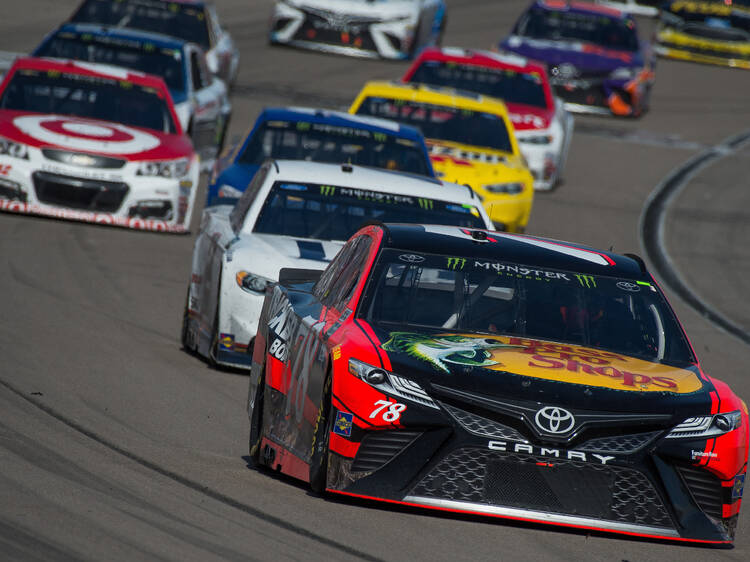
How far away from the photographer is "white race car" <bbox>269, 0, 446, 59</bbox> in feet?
94.5

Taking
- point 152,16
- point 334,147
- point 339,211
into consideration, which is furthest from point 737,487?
point 152,16

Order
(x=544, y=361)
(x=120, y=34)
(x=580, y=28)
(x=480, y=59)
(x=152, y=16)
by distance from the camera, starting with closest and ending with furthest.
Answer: (x=544, y=361) → (x=120, y=34) → (x=480, y=59) → (x=152, y=16) → (x=580, y=28)

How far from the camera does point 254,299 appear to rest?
34.6ft

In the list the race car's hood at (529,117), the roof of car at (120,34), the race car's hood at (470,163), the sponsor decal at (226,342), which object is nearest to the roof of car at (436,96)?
the race car's hood at (470,163)

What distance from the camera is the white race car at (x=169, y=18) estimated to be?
78.1ft

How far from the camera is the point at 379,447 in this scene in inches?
267

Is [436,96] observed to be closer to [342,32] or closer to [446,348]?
[446,348]

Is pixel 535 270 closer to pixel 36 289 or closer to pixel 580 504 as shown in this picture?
pixel 580 504

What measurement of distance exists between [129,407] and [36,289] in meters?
3.74

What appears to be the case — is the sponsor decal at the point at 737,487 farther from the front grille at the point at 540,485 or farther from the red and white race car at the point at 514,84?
the red and white race car at the point at 514,84

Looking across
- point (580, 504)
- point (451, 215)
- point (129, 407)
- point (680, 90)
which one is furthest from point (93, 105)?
point (680, 90)

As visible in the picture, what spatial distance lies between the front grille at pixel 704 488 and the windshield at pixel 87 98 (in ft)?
37.4

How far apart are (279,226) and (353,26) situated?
18090 mm

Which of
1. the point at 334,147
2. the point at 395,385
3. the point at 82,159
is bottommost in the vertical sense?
the point at 82,159
